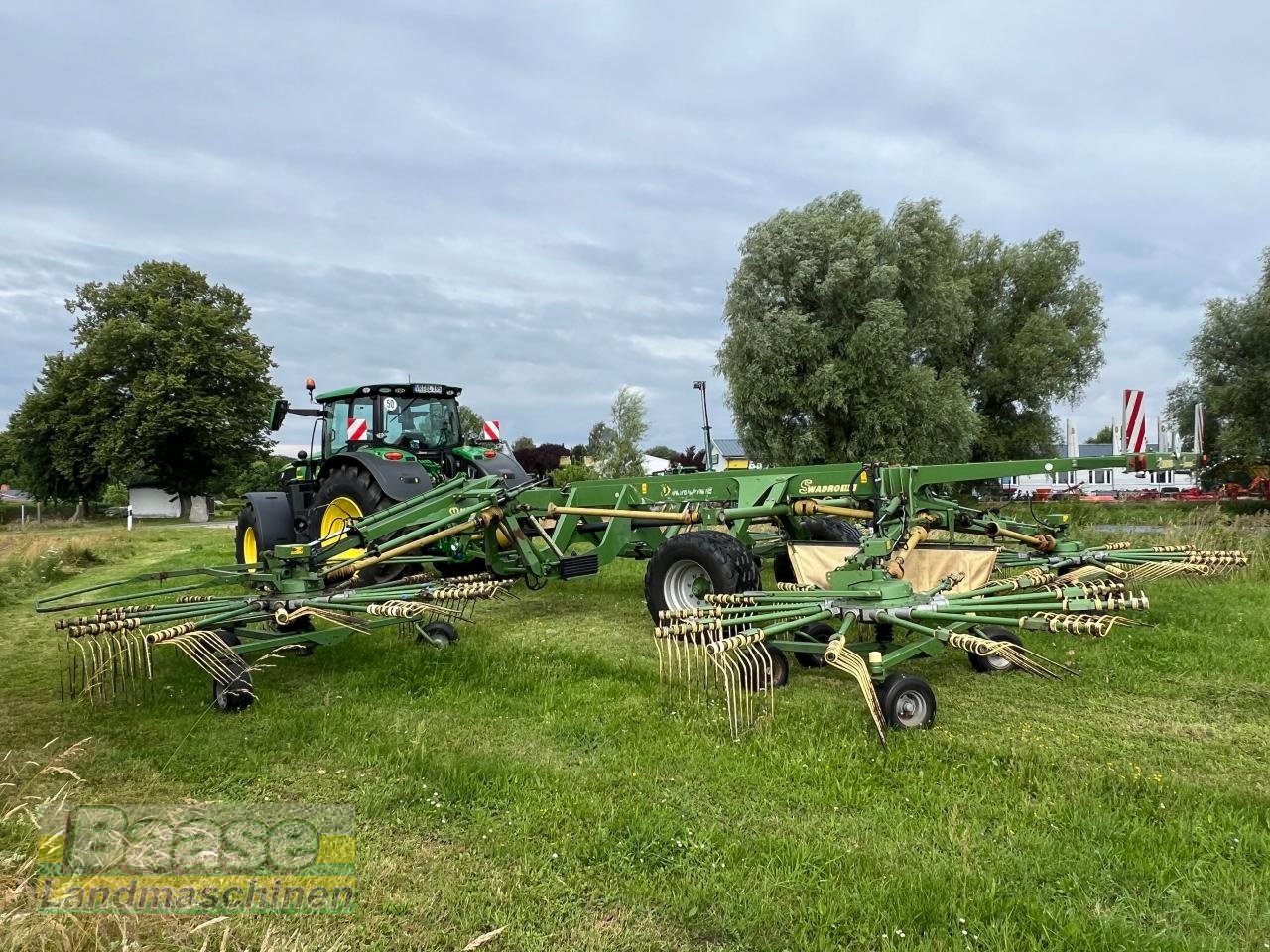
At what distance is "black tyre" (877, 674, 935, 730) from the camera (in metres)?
4.42

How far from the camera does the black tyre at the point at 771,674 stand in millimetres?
4926

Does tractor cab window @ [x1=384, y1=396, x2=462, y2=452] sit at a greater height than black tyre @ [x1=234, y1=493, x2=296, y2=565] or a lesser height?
greater

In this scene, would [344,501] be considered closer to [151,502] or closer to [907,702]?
[907,702]

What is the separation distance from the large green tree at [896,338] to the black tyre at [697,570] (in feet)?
59.2

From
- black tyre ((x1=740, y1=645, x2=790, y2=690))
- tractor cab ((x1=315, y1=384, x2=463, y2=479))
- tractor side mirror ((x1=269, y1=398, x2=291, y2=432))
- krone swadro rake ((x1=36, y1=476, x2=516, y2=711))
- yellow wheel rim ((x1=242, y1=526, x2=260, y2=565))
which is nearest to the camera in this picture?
black tyre ((x1=740, y1=645, x2=790, y2=690))

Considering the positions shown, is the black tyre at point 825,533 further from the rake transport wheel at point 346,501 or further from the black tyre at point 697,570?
the rake transport wheel at point 346,501

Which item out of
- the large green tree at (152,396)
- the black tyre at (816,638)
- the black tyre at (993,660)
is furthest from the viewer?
the large green tree at (152,396)

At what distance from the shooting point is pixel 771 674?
5.00m

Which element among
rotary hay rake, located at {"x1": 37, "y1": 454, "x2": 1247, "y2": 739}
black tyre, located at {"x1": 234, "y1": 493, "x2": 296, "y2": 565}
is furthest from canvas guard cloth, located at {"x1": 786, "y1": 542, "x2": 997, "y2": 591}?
black tyre, located at {"x1": 234, "y1": 493, "x2": 296, "y2": 565}

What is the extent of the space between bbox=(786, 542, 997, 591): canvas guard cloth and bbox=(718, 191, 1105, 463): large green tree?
1746 centimetres

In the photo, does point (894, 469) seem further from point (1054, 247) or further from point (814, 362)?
point (1054, 247)

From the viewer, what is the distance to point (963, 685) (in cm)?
537

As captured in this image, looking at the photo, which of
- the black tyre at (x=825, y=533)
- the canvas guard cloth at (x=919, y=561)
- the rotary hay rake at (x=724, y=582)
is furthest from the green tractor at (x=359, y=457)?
the canvas guard cloth at (x=919, y=561)

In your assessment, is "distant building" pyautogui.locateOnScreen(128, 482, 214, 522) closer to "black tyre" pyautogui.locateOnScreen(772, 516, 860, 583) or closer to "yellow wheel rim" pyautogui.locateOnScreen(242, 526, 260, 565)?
"yellow wheel rim" pyautogui.locateOnScreen(242, 526, 260, 565)
